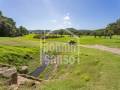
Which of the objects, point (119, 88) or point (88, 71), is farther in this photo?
point (88, 71)

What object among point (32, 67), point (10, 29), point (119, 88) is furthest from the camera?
point (10, 29)

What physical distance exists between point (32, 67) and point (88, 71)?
11276mm

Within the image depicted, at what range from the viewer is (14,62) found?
92.2 feet

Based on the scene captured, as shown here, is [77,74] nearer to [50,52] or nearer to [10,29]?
[50,52]

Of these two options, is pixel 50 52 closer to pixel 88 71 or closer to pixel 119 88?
pixel 88 71

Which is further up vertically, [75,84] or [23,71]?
[75,84]

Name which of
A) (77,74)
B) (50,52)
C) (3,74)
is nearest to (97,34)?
(50,52)

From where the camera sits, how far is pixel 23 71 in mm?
23891

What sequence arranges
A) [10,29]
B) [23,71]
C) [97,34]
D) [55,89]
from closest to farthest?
[55,89]
[23,71]
[10,29]
[97,34]

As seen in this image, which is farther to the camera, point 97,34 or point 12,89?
point 97,34

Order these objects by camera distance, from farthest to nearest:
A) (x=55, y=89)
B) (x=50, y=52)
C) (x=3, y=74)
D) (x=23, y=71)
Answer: (x=50, y=52) → (x=23, y=71) → (x=3, y=74) → (x=55, y=89)

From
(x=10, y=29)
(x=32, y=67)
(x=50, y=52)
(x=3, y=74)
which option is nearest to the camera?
(x=3, y=74)

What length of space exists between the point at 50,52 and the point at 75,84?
2782cm

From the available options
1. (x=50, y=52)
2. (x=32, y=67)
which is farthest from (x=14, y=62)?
(x=50, y=52)
